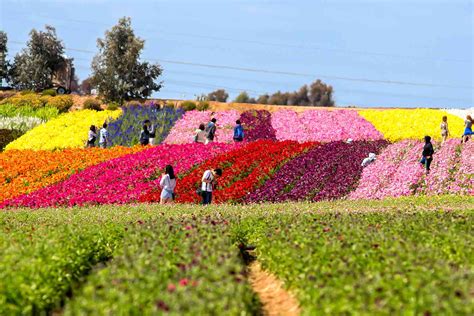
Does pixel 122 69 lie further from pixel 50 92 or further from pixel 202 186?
pixel 202 186

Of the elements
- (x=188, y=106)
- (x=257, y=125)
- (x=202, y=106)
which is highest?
(x=202, y=106)

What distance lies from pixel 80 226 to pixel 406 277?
8.95 metres

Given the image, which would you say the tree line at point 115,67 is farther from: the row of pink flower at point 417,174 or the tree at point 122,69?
the row of pink flower at point 417,174

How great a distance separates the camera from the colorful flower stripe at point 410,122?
4872cm

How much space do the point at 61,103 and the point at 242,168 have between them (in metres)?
29.5

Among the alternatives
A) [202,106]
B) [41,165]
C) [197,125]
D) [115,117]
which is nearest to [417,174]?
[41,165]

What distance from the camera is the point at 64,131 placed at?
53.2 metres

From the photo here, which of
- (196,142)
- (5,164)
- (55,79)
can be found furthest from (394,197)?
(55,79)

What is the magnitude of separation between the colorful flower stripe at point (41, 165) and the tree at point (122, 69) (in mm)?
20802

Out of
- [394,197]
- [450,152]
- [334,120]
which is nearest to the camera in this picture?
[394,197]

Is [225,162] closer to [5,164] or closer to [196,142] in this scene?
[196,142]

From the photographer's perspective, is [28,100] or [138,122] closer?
[138,122]

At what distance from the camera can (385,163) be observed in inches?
1391

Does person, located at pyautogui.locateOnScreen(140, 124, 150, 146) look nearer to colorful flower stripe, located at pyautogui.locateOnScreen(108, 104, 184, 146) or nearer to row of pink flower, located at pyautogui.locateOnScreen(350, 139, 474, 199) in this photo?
colorful flower stripe, located at pyautogui.locateOnScreen(108, 104, 184, 146)
